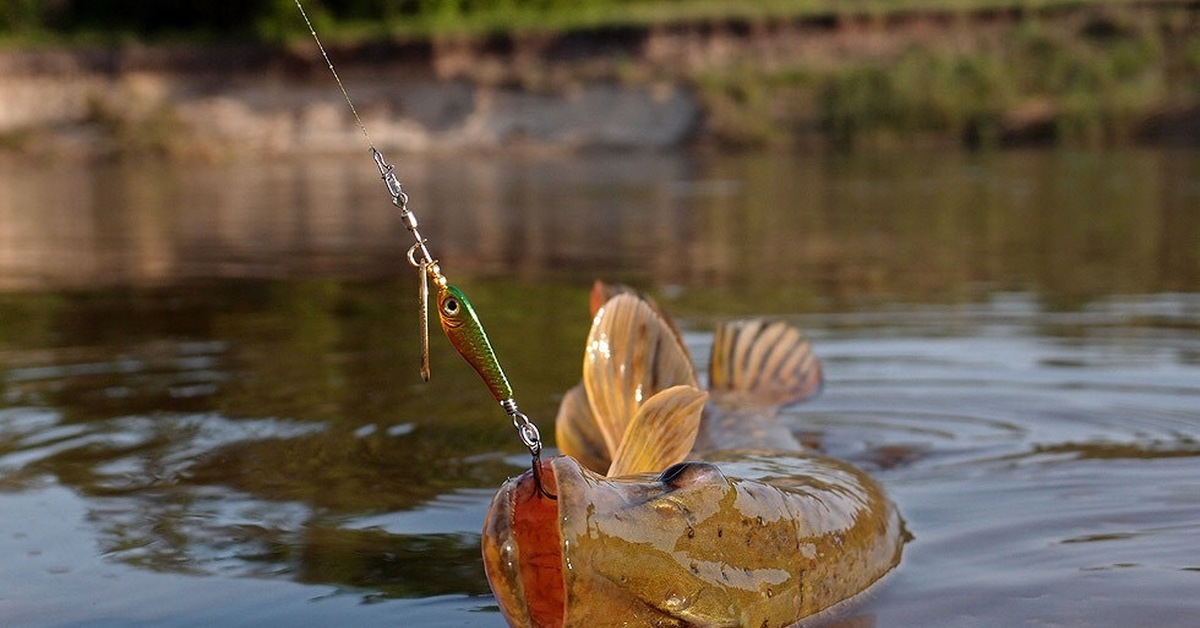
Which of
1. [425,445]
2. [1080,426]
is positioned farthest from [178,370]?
[1080,426]

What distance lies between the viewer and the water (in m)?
2.89

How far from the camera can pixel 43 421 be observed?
14.9 ft

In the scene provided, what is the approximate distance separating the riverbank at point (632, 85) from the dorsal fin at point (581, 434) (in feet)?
75.8

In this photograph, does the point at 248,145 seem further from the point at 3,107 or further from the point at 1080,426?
the point at 1080,426

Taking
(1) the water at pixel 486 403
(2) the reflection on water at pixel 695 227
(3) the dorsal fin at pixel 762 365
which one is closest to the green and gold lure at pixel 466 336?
(1) the water at pixel 486 403

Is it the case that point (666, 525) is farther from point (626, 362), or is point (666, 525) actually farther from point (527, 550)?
point (626, 362)

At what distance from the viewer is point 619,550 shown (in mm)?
2193

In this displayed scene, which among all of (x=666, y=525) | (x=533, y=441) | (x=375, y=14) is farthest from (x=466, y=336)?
(x=375, y=14)

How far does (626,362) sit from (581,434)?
0.29 meters

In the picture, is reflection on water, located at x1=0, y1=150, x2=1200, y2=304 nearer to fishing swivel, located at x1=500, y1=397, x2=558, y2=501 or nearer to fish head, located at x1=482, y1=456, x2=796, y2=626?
fish head, located at x1=482, y1=456, x2=796, y2=626

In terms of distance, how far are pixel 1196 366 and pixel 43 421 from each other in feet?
12.0

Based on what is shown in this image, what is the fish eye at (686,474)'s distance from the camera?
7.62 feet

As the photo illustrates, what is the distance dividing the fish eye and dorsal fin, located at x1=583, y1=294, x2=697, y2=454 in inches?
36.2

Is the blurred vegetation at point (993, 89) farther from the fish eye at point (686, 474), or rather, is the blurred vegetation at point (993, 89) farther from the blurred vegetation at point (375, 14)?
the fish eye at point (686, 474)
